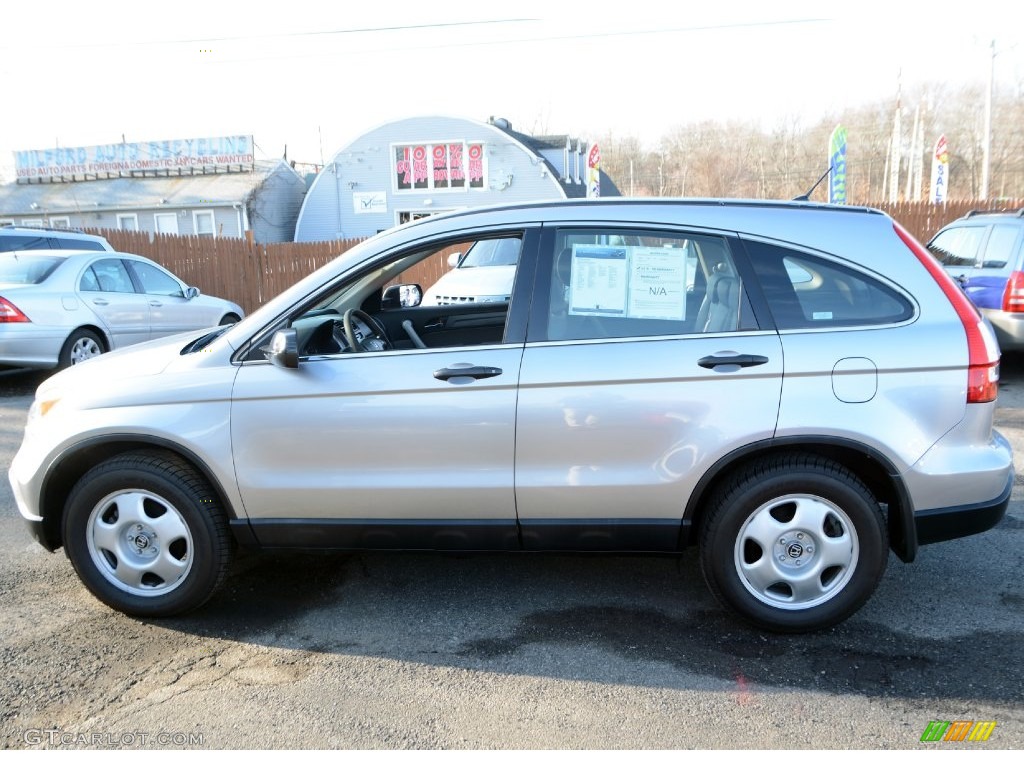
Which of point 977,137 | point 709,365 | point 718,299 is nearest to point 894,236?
point 718,299

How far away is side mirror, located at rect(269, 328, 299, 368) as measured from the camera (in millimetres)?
3221

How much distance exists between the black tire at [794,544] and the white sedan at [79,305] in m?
7.95

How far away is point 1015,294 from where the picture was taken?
762cm

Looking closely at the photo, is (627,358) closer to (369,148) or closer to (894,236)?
(894,236)

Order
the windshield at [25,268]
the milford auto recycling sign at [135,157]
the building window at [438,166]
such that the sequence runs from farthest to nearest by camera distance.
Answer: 1. the milford auto recycling sign at [135,157]
2. the building window at [438,166]
3. the windshield at [25,268]

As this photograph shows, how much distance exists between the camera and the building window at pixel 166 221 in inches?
1355

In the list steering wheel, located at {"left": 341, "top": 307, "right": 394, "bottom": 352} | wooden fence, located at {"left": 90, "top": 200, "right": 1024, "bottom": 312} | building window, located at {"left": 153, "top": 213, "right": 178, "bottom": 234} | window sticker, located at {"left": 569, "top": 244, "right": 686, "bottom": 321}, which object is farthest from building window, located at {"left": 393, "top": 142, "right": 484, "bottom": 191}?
window sticker, located at {"left": 569, "top": 244, "right": 686, "bottom": 321}

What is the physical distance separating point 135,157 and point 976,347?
42025 mm

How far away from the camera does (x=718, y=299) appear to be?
3.27m

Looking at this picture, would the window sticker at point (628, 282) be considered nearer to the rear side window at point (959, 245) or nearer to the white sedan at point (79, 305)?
the rear side window at point (959, 245)

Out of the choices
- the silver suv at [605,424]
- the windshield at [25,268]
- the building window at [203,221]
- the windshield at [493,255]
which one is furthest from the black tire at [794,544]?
the building window at [203,221]

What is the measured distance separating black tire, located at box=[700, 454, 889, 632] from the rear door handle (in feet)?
1.38

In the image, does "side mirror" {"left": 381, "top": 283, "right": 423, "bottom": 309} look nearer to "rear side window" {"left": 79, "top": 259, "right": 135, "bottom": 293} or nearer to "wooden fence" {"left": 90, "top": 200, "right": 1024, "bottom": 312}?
"rear side window" {"left": 79, "top": 259, "right": 135, "bottom": 293}

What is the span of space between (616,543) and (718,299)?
1.11 meters
